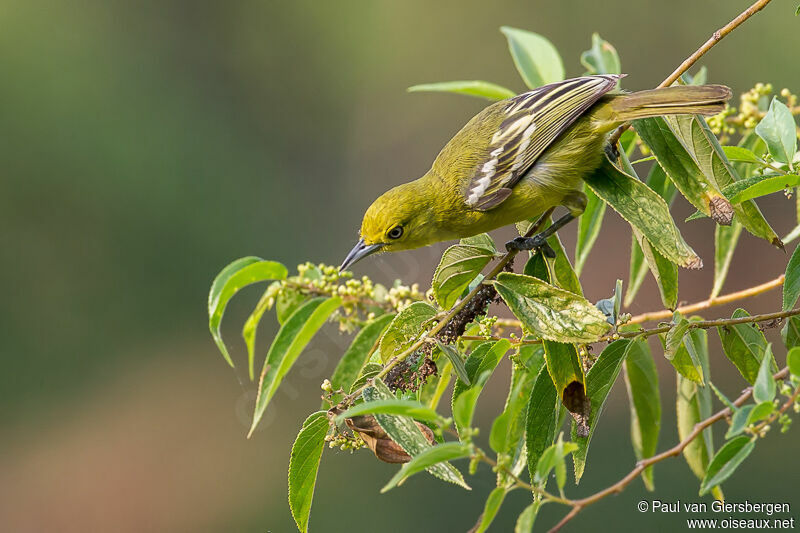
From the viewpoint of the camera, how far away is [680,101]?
1.87 meters

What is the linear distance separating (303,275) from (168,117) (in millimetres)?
10717

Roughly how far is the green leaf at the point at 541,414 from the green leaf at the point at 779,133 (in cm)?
67

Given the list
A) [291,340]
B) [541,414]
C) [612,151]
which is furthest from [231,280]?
[612,151]

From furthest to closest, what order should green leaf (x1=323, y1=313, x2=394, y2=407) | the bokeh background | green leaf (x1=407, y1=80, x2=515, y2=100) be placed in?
the bokeh background → green leaf (x1=407, y1=80, x2=515, y2=100) → green leaf (x1=323, y1=313, x2=394, y2=407)

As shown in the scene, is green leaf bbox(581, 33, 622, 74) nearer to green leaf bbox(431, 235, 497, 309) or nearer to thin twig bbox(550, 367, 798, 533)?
green leaf bbox(431, 235, 497, 309)

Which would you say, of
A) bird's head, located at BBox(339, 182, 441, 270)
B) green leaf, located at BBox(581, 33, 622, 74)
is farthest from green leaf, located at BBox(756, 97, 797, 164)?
bird's head, located at BBox(339, 182, 441, 270)

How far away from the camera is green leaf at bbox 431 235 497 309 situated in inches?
76.4

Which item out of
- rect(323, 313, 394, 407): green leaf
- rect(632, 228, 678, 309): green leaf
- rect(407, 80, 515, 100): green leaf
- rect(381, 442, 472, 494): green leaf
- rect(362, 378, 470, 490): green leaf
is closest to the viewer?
rect(381, 442, 472, 494): green leaf

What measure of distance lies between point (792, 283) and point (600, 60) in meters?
1.18

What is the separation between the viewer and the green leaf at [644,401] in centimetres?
215

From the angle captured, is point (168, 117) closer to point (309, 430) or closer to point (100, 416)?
point (100, 416)

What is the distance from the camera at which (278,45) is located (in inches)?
574

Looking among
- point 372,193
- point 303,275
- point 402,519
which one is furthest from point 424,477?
point 303,275

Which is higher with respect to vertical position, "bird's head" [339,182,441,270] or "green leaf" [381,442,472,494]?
"bird's head" [339,182,441,270]
